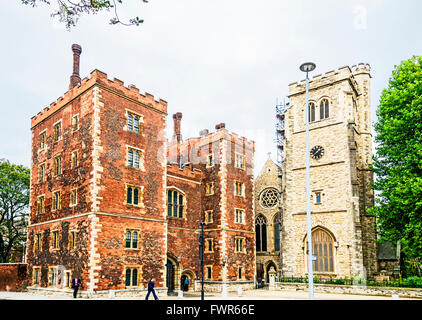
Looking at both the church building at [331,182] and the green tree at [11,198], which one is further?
the green tree at [11,198]

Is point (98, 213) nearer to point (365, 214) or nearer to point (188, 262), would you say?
point (188, 262)

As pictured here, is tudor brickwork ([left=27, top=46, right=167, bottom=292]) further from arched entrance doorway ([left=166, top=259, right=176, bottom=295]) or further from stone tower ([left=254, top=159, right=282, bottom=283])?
stone tower ([left=254, top=159, right=282, bottom=283])

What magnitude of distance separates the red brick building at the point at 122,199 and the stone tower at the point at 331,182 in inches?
186

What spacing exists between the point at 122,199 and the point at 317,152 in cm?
1846

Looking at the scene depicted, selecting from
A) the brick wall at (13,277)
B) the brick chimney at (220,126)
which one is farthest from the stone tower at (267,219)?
the brick wall at (13,277)

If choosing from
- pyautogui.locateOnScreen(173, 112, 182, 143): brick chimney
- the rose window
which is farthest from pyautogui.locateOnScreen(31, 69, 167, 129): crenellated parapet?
the rose window

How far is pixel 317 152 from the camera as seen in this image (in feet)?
113

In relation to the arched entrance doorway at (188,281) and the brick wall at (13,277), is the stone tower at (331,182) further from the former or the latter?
the brick wall at (13,277)

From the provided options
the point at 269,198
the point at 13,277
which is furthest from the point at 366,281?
the point at 13,277

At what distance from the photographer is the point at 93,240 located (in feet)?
75.5

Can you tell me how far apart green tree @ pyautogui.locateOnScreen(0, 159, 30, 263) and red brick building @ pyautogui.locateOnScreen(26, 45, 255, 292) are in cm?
1199

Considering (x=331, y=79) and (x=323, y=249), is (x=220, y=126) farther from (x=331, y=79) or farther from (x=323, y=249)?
(x=323, y=249)

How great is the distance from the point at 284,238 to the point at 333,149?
9277 mm

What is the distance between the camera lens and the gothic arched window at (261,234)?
41625mm
